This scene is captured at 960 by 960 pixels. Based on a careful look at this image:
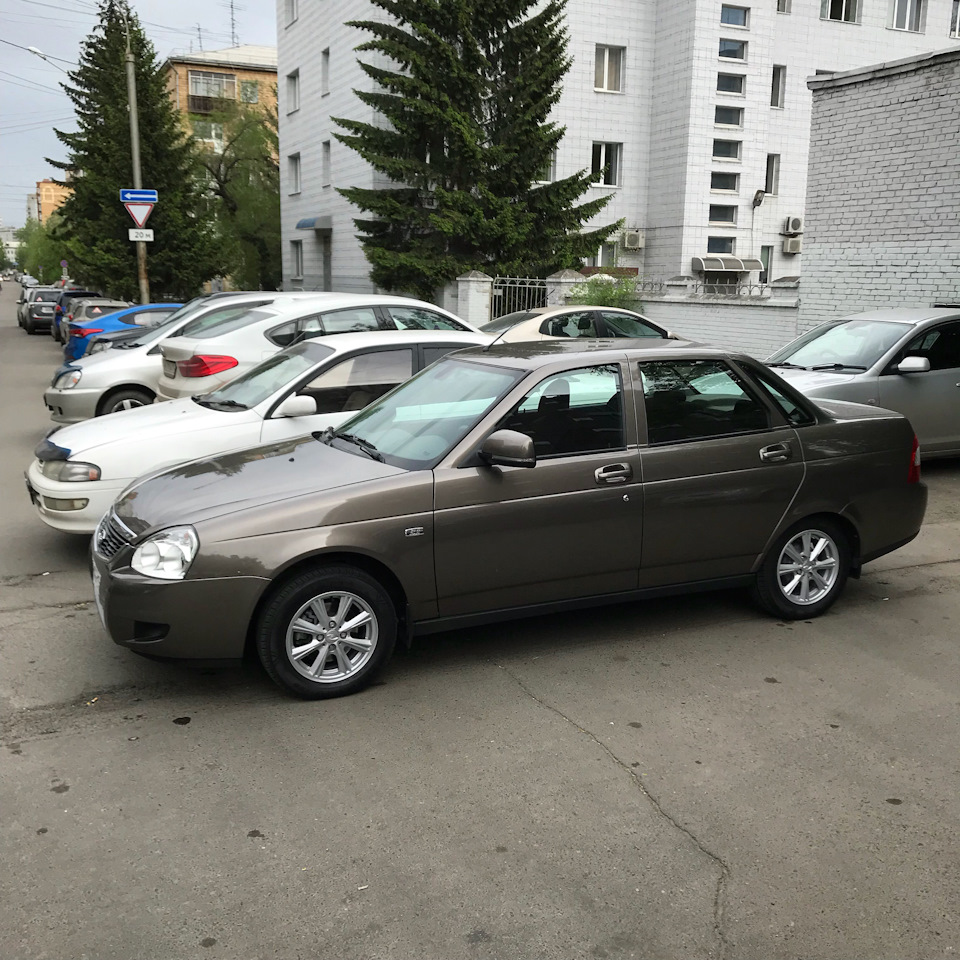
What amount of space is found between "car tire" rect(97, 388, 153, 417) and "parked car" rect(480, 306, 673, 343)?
14.8 feet

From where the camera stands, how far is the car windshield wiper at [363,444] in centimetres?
512

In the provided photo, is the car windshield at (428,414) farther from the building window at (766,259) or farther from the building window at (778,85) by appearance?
the building window at (778,85)

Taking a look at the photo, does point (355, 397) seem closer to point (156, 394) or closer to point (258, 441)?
point (258, 441)

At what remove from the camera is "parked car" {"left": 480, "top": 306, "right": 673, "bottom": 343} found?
12.9 meters

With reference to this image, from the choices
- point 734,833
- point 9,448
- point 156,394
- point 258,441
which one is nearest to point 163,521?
point 258,441

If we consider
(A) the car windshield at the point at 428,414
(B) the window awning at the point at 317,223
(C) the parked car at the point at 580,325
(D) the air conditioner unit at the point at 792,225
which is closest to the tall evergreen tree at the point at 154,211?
(B) the window awning at the point at 317,223

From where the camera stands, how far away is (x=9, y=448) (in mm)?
11711

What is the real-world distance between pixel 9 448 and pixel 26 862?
9439 millimetres

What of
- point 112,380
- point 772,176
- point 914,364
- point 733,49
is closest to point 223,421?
point 112,380

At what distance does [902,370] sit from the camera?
9.47 meters

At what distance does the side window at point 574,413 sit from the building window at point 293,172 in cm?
3442

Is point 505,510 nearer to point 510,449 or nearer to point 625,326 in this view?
point 510,449

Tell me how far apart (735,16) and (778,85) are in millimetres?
3217

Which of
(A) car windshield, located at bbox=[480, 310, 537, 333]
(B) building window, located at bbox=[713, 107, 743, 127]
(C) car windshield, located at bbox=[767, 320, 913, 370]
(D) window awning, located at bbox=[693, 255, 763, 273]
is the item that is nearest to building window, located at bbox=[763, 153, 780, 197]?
(B) building window, located at bbox=[713, 107, 743, 127]
